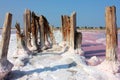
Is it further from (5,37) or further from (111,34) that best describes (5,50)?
(111,34)

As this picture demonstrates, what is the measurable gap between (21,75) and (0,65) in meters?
0.80

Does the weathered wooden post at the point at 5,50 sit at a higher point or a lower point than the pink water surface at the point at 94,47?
higher

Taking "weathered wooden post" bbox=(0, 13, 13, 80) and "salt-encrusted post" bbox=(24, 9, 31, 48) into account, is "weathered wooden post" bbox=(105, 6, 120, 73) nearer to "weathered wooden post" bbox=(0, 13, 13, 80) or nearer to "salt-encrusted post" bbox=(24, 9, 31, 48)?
"weathered wooden post" bbox=(0, 13, 13, 80)

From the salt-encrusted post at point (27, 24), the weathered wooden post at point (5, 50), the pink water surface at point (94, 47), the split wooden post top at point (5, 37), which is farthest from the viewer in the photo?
the pink water surface at point (94, 47)

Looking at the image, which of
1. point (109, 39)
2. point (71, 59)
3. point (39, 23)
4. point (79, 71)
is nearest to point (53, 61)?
point (71, 59)

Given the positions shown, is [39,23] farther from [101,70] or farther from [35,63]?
[101,70]

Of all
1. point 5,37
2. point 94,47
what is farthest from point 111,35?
point 94,47

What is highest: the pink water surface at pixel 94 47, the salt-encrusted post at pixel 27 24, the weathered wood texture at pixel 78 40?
the salt-encrusted post at pixel 27 24

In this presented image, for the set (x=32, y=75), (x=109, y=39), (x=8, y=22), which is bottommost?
(x=32, y=75)

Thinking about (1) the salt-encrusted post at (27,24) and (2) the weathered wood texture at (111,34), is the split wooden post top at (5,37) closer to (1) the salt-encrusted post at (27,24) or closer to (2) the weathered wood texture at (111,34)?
(2) the weathered wood texture at (111,34)

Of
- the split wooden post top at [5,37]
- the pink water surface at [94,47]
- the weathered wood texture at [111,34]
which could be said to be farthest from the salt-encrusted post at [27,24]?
the weathered wood texture at [111,34]

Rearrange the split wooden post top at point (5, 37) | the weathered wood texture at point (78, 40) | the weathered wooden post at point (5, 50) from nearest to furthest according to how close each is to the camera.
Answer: the weathered wooden post at point (5, 50) → the split wooden post top at point (5, 37) → the weathered wood texture at point (78, 40)

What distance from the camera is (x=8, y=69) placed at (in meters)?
9.27

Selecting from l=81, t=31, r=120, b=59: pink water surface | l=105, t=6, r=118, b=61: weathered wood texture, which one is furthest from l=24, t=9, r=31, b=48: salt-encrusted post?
l=105, t=6, r=118, b=61: weathered wood texture
